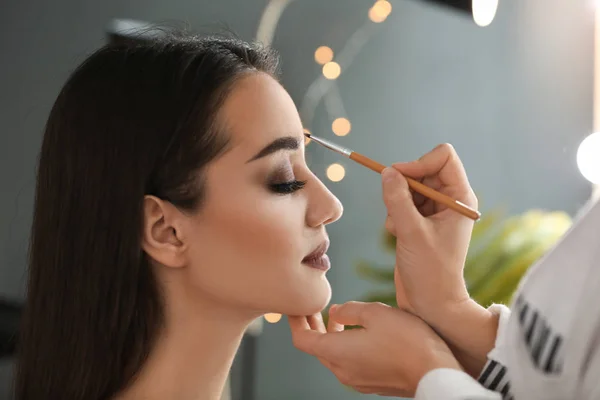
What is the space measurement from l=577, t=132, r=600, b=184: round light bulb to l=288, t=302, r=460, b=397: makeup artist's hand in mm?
1171

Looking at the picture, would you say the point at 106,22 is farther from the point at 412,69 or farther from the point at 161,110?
the point at 412,69

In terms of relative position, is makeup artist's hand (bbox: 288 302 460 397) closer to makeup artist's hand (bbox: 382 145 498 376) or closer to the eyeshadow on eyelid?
makeup artist's hand (bbox: 382 145 498 376)

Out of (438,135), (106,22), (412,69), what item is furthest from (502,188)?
(106,22)

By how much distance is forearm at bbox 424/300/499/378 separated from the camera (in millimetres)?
701

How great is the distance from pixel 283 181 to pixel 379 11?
111 cm

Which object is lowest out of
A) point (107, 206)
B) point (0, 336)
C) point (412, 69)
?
point (0, 336)

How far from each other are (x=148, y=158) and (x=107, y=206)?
0.08m

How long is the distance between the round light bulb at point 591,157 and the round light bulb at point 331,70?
667 millimetres

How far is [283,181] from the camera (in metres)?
0.83

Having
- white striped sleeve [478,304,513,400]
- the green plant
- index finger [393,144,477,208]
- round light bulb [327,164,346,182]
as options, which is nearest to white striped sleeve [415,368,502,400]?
white striped sleeve [478,304,513,400]

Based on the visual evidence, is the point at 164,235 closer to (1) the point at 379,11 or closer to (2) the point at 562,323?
(2) the point at 562,323

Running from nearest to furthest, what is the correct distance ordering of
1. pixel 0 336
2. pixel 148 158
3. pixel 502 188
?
pixel 148 158
pixel 0 336
pixel 502 188

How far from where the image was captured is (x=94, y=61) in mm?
855

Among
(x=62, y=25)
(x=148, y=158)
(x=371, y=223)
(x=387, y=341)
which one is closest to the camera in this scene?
(x=387, y=341)
